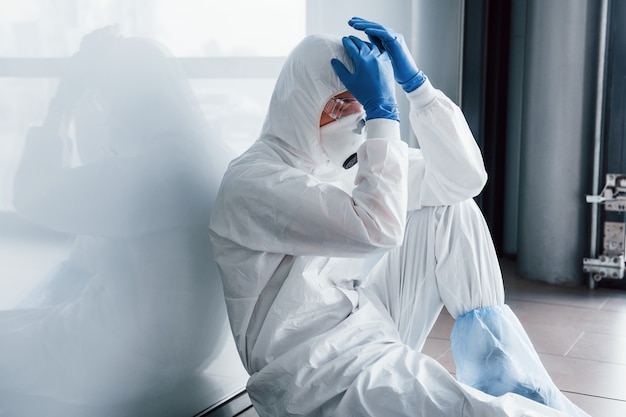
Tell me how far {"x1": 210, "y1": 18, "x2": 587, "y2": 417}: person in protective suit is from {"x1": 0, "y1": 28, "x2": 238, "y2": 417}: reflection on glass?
5.8 inches

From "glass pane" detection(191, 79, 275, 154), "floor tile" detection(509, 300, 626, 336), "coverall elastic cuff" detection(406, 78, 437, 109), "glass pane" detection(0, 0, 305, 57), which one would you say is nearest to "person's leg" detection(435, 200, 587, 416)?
"coverall elastic cuff" detection(406, 78, 437, 109)

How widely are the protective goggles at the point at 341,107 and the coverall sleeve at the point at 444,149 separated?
18 cm

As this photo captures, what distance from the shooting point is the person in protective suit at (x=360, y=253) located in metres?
1.58

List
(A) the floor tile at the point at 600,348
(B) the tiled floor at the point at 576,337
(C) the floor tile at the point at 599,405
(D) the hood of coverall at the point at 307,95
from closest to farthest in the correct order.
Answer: (D) the hood of coverall at the point at 307,95 < (C) the floor tile at the point at 599,405 < (B) the tiled floor at the point at 576,337 < (A) the floor tile at the point at 600,348

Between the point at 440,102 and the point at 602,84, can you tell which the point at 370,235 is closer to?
the point at 440,102

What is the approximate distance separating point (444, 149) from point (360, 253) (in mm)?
416

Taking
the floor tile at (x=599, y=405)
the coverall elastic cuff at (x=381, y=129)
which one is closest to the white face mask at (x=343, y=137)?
the coverall elastic cuff at (x=381, y=129)

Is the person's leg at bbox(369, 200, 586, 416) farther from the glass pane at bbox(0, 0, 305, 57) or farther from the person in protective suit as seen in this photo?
the glass pane at bbox(0, 0, 305, 57)

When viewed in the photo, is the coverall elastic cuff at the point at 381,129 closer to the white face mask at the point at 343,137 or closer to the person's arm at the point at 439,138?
the white face mask at the point at 343,137

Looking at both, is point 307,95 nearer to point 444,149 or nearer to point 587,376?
point 444,149

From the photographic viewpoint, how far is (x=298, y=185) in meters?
1.60

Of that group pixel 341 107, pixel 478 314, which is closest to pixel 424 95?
pixel 341 107

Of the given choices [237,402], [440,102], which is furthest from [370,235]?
[237,402]

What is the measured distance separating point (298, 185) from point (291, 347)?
368 mm
